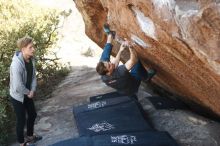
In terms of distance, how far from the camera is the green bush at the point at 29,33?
10953mm

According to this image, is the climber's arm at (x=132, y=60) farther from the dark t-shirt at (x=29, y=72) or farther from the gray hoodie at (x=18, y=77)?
the gray hoodie at (x=18, y=77)

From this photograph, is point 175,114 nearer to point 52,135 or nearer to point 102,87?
point 52,135

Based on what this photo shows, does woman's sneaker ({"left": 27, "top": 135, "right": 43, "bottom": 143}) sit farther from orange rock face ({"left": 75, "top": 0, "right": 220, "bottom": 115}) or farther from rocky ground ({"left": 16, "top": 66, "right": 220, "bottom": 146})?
orange rock face ({"left": 75, "top": 0, "right": 220, "bottom": 115})

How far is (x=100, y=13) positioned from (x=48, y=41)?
3376mm

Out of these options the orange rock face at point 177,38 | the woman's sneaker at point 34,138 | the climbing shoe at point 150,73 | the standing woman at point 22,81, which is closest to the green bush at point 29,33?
the woman's sneaker at point 34,138

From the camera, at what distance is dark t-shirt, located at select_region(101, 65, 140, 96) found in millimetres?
8117

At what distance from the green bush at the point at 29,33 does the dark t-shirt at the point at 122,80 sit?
2.74 metres

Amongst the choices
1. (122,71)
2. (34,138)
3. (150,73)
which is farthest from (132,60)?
(34,138)

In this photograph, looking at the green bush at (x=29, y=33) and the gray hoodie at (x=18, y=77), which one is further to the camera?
the green bush at (x=29, y=33)

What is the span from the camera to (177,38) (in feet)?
19.4

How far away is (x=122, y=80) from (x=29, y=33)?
15.8 feet

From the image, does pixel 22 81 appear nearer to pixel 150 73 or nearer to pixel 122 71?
pixel 122 71

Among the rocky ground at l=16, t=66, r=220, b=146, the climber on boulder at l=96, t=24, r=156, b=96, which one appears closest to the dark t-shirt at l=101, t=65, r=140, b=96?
the climber on boulder at l=96, t=24, r=156, b=96

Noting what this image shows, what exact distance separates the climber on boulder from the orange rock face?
233mm
